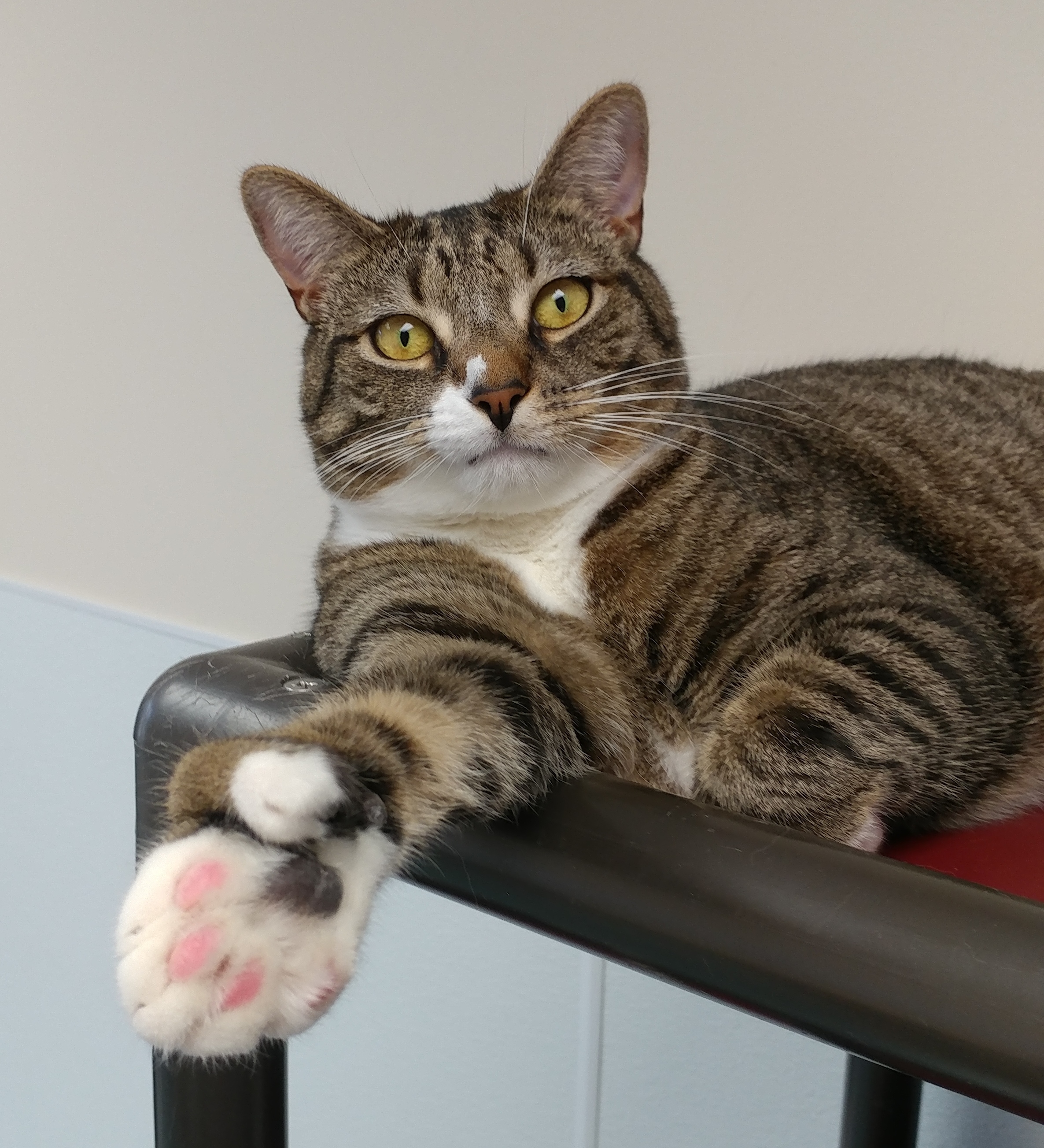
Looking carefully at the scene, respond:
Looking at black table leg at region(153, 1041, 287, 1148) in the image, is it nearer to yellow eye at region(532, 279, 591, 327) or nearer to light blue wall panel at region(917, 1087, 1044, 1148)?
yellow eye at region(532, 279, 591, 327)

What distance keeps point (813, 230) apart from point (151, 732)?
0.84m

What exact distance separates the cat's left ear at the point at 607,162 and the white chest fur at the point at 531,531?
0.25m

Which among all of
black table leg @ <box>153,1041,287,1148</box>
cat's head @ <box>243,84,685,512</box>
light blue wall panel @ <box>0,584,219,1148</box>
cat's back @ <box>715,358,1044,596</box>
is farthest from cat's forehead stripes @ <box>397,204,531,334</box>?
light blue wall panel @ <box>0,584,219,1148</box>

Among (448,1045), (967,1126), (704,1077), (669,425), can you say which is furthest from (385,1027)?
(669,425)

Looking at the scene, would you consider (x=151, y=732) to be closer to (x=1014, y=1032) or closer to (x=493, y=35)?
(x=1014, y=1032)

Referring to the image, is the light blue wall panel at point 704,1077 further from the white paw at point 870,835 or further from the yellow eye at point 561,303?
the yellow eye at point 561,303

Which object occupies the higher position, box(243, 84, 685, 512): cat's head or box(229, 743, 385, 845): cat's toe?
box(243, 84, 685, 512): cat's head

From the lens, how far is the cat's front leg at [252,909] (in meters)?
0.39

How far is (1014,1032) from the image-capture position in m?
0.32

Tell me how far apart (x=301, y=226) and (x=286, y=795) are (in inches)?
22.9

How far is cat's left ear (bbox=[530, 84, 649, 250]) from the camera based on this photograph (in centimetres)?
78

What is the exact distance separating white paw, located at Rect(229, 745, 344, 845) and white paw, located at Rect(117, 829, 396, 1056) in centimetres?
1

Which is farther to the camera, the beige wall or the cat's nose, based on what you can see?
the beige wall

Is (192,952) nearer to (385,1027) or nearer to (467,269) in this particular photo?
(467,269)
